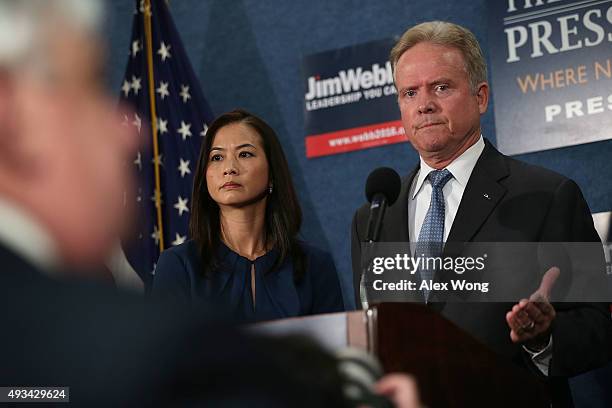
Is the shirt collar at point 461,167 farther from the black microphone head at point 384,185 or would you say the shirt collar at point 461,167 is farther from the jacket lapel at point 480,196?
the black microphone head at point 384,185

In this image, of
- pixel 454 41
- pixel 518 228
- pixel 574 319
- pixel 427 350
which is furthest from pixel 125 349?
pixel 454 41

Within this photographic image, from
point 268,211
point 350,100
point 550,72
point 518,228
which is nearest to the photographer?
point 518,228

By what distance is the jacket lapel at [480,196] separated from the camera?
249 cm

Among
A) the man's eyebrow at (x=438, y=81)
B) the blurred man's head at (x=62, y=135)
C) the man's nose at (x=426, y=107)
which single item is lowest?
the blurred man's head at (x=62, y=135)

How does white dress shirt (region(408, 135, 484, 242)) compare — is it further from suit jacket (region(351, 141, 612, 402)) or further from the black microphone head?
the black microphone head

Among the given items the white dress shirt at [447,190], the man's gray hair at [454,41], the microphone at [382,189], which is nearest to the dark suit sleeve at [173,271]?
the white dress shirt at [447,190]

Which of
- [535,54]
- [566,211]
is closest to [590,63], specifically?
[535,54]

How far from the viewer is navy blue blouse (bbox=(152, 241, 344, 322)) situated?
268 centimetres

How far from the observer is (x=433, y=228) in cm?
256

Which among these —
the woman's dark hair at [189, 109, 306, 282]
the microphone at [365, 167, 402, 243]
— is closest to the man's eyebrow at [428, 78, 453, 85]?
the woman's dark hair at [189, 109, 306, 282]

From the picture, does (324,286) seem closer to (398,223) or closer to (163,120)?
(398,223)

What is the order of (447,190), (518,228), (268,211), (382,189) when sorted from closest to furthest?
1. (382,189)
2. (518,228)
3. (447,190)
4. (268,211)

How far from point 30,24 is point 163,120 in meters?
4.37

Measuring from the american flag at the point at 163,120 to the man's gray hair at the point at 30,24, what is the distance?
161 inches
